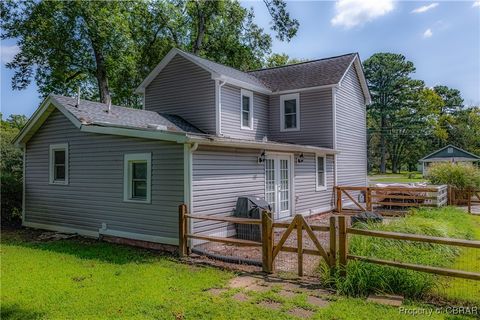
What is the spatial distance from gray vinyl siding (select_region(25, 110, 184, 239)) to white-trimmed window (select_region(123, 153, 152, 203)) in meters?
0.17

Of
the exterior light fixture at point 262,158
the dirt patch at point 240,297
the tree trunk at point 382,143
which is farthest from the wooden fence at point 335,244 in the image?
the tree trunk at point 382,143

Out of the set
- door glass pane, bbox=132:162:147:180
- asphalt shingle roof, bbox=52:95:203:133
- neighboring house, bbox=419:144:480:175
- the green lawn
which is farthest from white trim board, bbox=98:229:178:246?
neighboring house, bbox=419:144:480:175

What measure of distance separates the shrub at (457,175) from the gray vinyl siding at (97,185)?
14.6 metres

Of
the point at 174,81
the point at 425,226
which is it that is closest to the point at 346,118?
the point at 174,81

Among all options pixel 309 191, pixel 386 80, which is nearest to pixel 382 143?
pixel 386 80

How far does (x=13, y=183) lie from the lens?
1234 centimetres

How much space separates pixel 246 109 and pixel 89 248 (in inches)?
331

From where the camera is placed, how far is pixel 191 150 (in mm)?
7711

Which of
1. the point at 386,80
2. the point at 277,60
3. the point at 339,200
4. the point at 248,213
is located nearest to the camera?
the point at 248,213

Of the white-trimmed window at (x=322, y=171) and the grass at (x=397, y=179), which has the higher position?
the white-trimmed window at (x=322, y=171)

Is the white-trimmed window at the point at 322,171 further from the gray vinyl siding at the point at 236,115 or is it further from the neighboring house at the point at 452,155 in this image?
the neighboring house at the point at 452,155

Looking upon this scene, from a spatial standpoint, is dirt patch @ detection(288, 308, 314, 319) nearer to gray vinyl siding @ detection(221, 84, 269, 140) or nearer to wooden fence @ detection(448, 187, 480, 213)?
gray vinyl siding @ detection(221, 84, 269, 140)

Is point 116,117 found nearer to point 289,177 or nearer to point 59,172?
point 59,172

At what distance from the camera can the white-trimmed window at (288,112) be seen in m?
15.6
